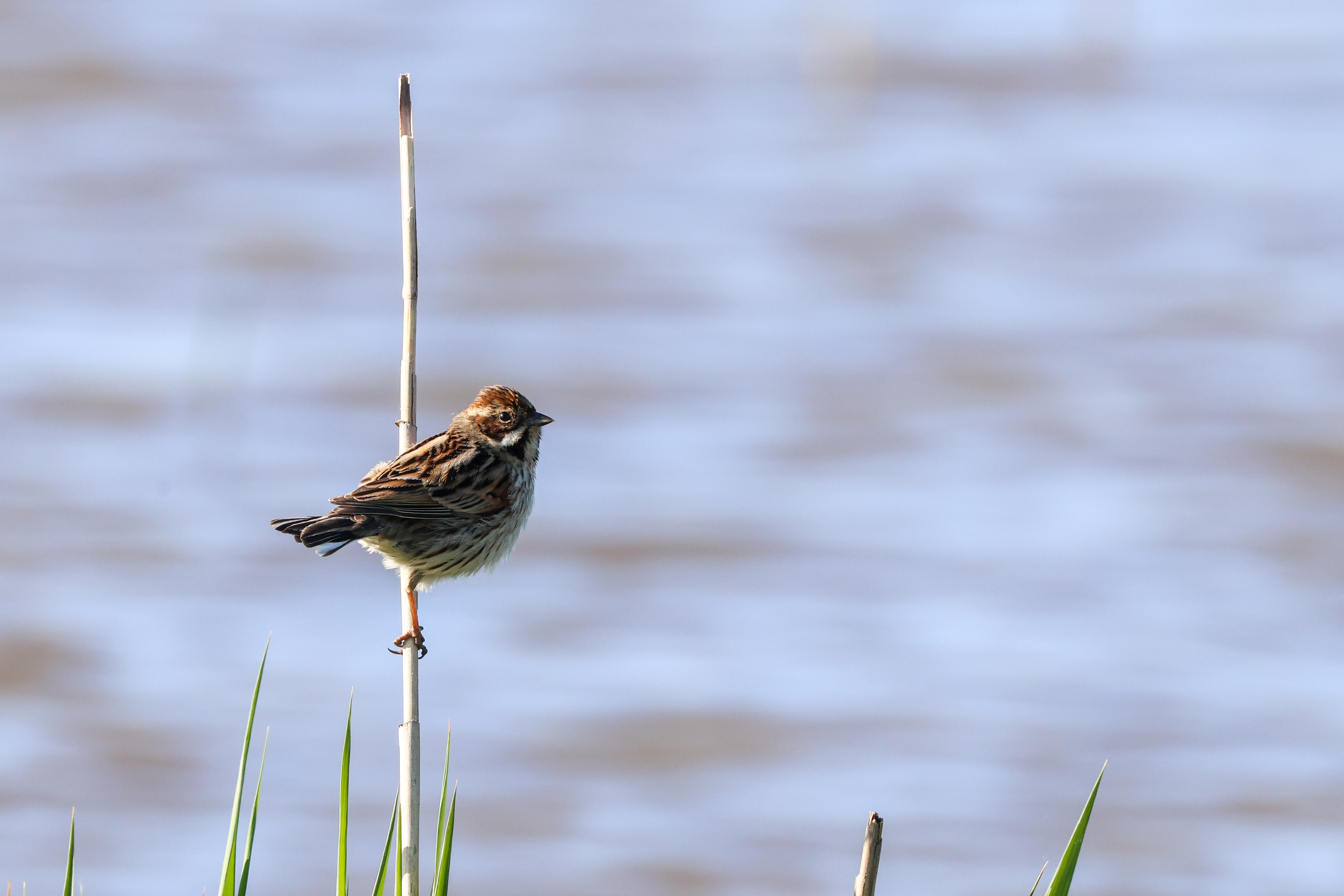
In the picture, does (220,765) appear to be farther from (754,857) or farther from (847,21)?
(847,21)

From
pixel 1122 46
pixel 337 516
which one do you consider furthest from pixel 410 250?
pixel 1122 46

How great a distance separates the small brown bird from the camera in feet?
16.0

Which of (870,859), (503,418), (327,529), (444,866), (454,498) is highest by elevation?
(503,418)

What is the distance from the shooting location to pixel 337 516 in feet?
15.2

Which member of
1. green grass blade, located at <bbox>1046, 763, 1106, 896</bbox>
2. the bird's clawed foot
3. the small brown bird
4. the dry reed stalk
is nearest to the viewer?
the dry reed stalk

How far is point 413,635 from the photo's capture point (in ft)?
13.7

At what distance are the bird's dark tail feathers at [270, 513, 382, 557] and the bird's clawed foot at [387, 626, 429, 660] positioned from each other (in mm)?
261

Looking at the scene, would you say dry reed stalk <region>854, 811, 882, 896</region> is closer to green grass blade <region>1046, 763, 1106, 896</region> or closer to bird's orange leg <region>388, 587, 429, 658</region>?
green grass blade <region>1046, 763, 1106, 896</region>

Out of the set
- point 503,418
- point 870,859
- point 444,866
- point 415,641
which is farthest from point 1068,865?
point 503,418

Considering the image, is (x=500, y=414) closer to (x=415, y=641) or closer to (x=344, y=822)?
(x=415, y=641)

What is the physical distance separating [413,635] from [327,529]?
51 cm

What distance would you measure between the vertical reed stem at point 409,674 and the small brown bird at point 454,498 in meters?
0.91

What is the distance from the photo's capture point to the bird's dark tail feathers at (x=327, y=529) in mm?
4398

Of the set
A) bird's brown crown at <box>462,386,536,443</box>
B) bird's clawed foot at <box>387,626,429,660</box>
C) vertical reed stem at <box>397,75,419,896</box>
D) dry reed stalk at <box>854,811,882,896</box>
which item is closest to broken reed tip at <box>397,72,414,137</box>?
vertical reed stem at <box>397,75,419,896</box>
